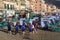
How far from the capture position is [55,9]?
28.0 metres

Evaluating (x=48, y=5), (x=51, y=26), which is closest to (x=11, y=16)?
(x=51, y=26)

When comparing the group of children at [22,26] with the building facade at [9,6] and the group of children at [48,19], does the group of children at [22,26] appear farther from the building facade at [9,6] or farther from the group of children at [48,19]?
the group of children at [48,19]

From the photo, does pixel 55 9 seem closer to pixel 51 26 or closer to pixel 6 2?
pixel 51 26

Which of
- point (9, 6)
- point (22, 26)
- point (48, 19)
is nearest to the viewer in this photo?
point (22, 26)

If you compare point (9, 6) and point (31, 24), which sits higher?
point (9, 6)

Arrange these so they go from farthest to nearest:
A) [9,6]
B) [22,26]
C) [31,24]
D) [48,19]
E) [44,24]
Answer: [48,19], [44,24], [9,6], [31,24], [22,26]

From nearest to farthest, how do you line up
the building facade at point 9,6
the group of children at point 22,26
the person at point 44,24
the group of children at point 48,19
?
the group of children at point 22,26, the building facade at point 9,6, the person at point 44,24, the group of children at point 48,19

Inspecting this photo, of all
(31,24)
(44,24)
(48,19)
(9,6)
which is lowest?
(44,24)

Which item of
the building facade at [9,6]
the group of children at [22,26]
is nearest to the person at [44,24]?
the group of children at [22,26]

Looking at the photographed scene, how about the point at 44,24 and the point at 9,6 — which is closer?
the point at 9,6

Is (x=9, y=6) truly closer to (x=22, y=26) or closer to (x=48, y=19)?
(x=22, y=26)

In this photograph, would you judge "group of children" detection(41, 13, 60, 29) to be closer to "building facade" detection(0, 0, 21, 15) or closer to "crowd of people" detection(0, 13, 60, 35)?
"crowd of people" detection(0, 13, 60, 35)

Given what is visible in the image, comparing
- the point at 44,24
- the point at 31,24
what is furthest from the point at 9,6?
the point at 44,24

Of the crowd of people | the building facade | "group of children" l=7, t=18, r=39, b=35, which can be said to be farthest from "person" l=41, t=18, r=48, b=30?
the building facade
